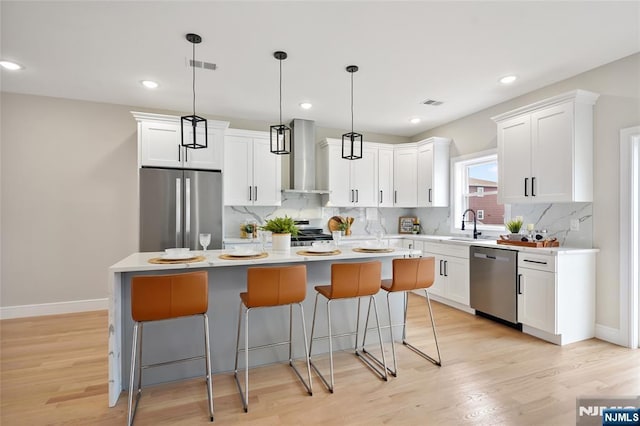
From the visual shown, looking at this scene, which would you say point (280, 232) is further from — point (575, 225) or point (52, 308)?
point (52, 308)

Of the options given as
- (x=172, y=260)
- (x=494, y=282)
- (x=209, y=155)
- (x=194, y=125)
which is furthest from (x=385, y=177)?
(x=172, y=260)

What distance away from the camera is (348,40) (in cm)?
277

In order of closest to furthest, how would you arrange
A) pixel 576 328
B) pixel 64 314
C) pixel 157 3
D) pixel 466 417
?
pixel 466 417 → pixel 157 3 → pixel 576 328 → pixel 64 314

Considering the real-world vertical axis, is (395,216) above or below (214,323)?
above

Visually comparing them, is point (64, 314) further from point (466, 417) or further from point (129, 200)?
point (466, 417)

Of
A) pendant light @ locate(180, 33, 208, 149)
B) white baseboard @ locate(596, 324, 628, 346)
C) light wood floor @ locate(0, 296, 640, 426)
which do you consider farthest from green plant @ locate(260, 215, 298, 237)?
white baseboard @ locate(596, 324, 628, 346)

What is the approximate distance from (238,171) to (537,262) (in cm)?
389

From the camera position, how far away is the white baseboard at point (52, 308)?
395 centimetres

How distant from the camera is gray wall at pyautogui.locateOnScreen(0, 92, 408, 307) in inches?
156

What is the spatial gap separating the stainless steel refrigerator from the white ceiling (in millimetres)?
1065

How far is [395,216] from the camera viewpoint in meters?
6.12

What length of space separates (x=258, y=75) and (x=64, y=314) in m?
3.92

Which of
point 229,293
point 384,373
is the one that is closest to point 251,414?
point 229,293

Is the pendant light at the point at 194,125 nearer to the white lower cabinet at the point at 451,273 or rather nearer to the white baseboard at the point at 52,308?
the white baseboard at the point at 52,308
